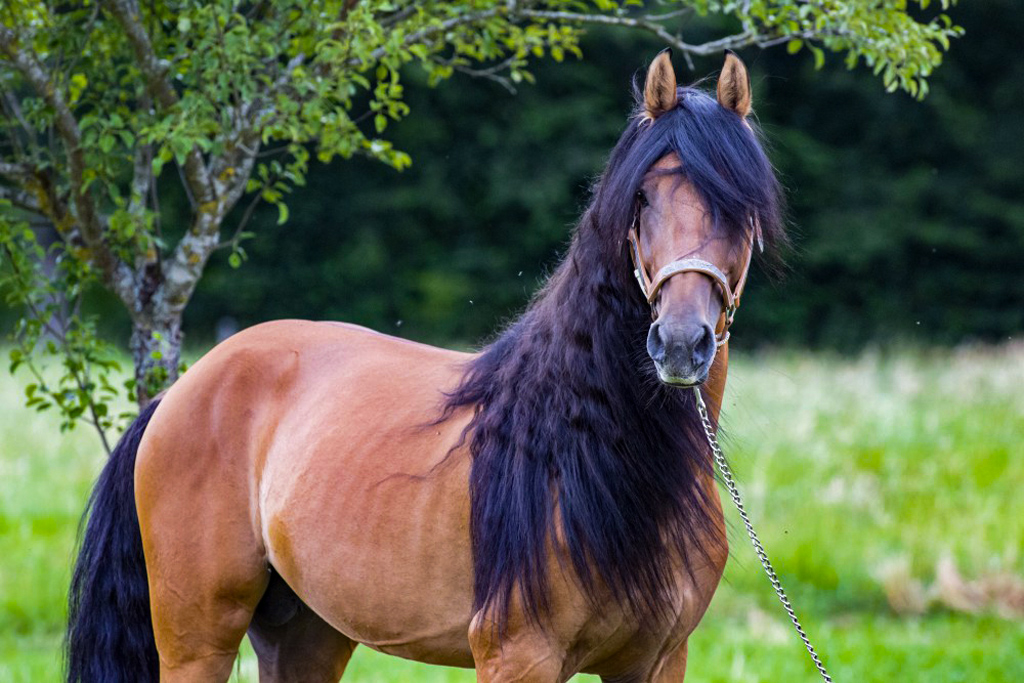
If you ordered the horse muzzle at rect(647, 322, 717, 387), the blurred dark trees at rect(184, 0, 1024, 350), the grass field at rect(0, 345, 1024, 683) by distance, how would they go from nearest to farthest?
the horse muzzle at rect(647, 322, 717, 387), the grass field at rect(0, 345, 1024, 683), the blurred dark trees at rect(184, 0, 1024, 350)

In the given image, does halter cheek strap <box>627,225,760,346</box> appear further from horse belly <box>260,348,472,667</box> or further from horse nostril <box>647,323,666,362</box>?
horse belly <box>260,348,472,667</box>

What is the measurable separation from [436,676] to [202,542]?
2.83 metres

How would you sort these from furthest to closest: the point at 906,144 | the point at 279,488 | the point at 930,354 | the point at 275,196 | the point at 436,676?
→ the point at 906,144 → the point at 930,354 → the point at 436,676 → the point at 275,196 → the point at 279,488

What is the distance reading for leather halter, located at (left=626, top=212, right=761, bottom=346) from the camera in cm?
227

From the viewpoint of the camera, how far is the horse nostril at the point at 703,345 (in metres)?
2.18

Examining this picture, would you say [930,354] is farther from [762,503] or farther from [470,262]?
[470,262]

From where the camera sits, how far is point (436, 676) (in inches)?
224

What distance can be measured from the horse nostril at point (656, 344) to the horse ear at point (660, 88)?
1.96 ft

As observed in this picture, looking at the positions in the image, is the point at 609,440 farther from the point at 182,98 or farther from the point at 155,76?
the point at 155,76

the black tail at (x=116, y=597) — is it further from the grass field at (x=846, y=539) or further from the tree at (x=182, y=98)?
the grass field at (x=846, y=539)

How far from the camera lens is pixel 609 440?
2.52 m

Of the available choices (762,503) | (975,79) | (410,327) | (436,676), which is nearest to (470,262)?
(410,327)

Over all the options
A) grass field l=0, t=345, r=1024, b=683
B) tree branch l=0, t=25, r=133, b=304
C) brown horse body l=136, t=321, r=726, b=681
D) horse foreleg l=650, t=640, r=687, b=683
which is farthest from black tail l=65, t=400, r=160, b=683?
horse foreleg l=650, t=640, r=687, b=683

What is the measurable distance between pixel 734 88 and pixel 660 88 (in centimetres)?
17
